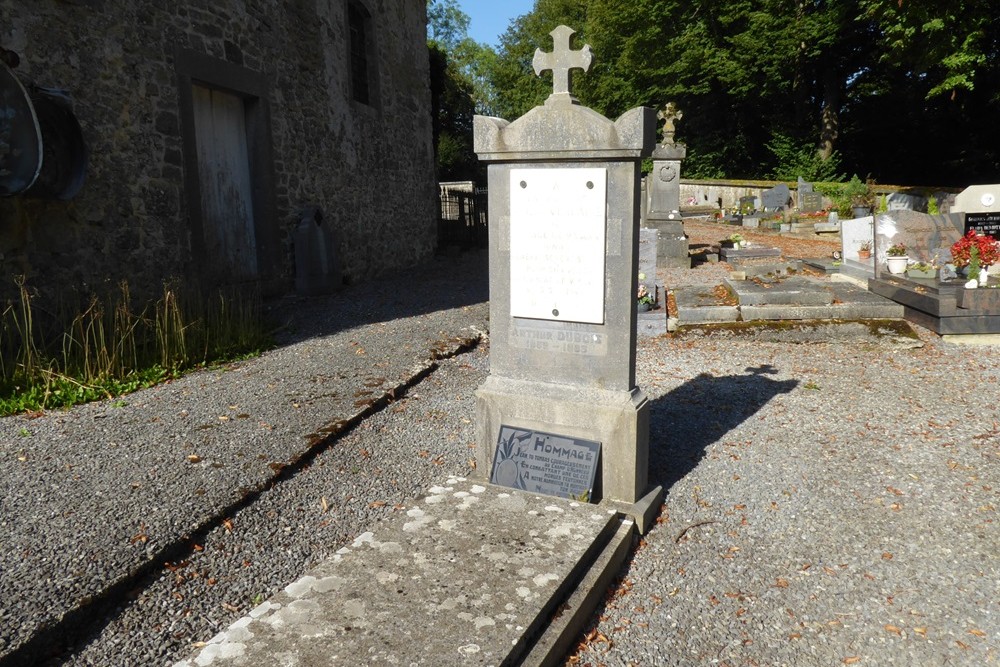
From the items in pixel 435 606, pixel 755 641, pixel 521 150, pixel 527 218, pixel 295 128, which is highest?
pixel 295 128

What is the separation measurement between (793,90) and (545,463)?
104 feet

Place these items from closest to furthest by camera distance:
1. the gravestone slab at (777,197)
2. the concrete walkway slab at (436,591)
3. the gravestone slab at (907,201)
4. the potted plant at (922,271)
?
1. the concrete walkway slab at (436,591)
2. the potted plant at (922,271)
3. the gravestone slab at (907,201)
4. the gravestone slab at (777,197)

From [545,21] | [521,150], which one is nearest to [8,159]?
[521,150]

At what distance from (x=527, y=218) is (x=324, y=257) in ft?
23.8

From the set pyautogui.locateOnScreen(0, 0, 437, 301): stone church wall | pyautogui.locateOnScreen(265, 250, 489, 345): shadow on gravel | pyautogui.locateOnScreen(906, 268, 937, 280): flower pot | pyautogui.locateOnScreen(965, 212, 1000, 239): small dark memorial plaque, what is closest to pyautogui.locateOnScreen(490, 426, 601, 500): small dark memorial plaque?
pyautogui.locateOnScreen(265, 250, 489, 345): shadow on gravel

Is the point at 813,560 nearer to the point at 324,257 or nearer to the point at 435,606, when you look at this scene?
the point at 435,606

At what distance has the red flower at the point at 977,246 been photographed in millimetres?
7973

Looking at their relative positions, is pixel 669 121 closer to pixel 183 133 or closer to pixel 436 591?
pixel 183 133

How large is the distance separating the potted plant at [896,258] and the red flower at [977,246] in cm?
A: 52

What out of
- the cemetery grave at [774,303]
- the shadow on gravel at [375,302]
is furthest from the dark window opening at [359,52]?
the cemetery grave at [774,303]

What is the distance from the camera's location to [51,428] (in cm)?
434

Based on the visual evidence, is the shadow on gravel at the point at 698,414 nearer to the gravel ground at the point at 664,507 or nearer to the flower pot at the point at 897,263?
the gravel ground at the point at 664,507

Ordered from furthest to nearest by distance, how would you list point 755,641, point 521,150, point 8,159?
point 8,159 < point 521,150 < point 755,641

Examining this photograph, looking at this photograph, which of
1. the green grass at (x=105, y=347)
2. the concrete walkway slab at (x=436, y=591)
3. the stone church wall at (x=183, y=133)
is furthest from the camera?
the stone church wall at (x=183, y=133)
